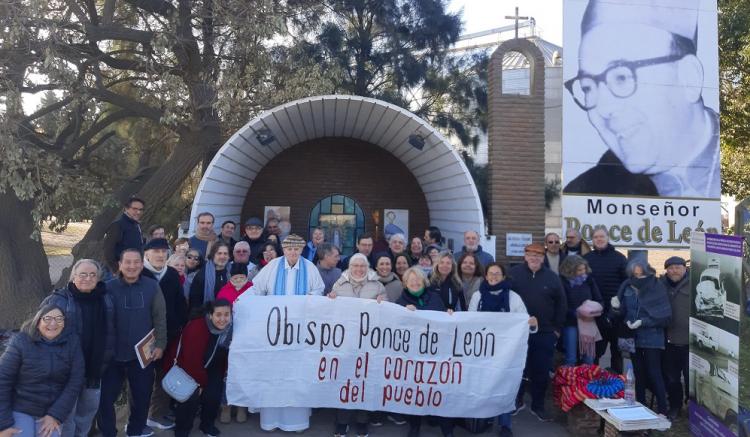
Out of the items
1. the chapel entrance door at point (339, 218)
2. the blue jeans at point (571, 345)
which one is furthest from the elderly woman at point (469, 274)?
the chapel entrance door at point (339, 218)

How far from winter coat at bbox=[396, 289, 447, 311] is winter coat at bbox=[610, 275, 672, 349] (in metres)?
1.99

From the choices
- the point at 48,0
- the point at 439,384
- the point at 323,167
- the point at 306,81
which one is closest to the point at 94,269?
the point at 439,384

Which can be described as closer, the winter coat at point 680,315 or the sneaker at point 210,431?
the sneaker at point 210,431

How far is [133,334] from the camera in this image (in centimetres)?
445

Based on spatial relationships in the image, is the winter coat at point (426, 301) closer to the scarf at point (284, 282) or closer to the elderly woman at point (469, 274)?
the elderly woman at point (469, 274)

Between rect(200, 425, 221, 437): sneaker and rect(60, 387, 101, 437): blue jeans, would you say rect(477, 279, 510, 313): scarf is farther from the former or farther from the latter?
rect(60, 387, 101, 437): blue jeans

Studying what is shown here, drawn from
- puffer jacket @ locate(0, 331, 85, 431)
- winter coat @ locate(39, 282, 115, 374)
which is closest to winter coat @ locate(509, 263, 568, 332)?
winter coat @ locate(39, 282, 115, 374)

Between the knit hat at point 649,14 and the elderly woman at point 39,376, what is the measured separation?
8496mm

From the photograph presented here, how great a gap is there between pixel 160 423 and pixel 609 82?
319 inches

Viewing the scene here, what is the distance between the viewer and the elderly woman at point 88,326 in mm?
3984

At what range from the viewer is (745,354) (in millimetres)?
9344

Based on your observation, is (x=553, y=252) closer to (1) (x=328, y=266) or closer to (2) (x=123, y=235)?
(1) (x=328, y=266)

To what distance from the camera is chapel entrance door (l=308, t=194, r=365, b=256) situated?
12664 mm

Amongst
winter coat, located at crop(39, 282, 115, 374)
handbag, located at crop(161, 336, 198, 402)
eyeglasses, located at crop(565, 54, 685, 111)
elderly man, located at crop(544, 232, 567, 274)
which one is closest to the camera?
winter coat, located at crop(39, 282, 115, 374)
